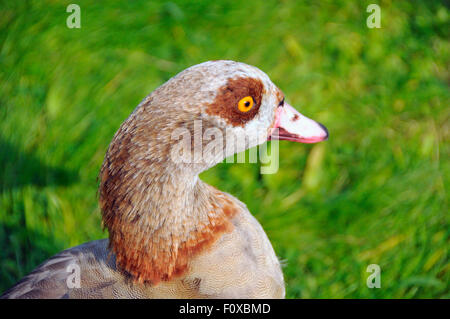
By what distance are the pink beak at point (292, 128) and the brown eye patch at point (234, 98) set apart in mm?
206

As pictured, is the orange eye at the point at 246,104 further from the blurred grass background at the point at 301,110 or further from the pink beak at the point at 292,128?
the blurred grass background at the point at 301,110

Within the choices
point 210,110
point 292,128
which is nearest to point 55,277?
point 210,110

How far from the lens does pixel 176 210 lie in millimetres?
1530

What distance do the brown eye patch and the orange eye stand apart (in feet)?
0.03

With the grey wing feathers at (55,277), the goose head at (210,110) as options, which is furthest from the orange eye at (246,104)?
the grey wing feathers at (55,277)

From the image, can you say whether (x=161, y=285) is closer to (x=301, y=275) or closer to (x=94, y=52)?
(x=301, y=275)

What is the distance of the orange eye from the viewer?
157 cm

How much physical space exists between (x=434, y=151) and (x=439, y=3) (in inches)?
53.3

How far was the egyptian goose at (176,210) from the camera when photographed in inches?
57.9

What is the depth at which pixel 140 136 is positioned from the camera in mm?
1457

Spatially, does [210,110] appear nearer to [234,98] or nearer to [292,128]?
[234,98]

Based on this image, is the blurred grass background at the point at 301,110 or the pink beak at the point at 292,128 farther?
the blurred grass background at the point at 301,110

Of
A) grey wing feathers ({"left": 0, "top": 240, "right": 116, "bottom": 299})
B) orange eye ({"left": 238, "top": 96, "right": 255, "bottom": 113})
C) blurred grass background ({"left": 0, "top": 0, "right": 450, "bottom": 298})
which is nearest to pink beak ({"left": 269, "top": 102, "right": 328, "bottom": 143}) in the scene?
orange eye ({"left": 238, "top": 96, "right": 255, "bottom": 113})

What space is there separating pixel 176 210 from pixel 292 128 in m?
0.59
